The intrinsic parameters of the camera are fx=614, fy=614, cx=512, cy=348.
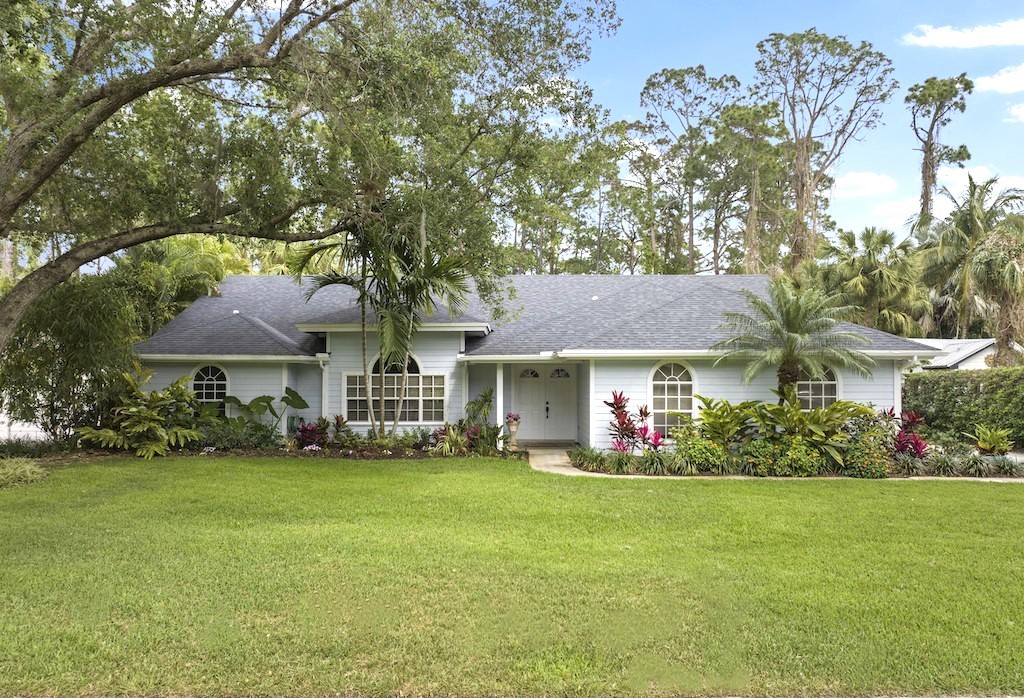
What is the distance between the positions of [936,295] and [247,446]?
92.6ft

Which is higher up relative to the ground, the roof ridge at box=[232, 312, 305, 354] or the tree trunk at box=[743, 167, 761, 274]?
the tree trunk at box=[743, 167, 761, 274]

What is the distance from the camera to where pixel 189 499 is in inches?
339

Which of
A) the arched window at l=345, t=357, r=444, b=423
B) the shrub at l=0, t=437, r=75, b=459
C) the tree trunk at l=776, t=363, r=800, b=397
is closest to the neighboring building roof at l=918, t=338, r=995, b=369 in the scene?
the tree trunk at l=776, t=363, r=800, b=397

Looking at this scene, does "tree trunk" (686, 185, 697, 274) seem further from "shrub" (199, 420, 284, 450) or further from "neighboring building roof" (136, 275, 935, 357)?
"shrub" (199, 420, 284, 450)

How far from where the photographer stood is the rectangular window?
48.1 ft

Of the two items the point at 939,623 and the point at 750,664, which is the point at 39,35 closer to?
the point at 750,664

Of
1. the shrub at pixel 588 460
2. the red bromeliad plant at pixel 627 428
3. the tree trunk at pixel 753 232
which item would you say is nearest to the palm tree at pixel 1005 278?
the red bromeliad plant at pixel 627 428

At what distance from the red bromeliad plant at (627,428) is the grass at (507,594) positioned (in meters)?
3.34

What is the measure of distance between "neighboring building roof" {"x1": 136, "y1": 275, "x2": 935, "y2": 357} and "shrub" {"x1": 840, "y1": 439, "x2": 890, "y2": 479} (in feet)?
7.77

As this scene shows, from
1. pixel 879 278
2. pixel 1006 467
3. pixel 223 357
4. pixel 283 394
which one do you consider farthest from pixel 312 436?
pixel 879 278

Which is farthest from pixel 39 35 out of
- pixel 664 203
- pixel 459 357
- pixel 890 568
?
pixel 664 203

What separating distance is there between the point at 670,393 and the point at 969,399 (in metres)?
8.46

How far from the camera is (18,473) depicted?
32.9 ft

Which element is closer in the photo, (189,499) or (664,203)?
(189,499)
